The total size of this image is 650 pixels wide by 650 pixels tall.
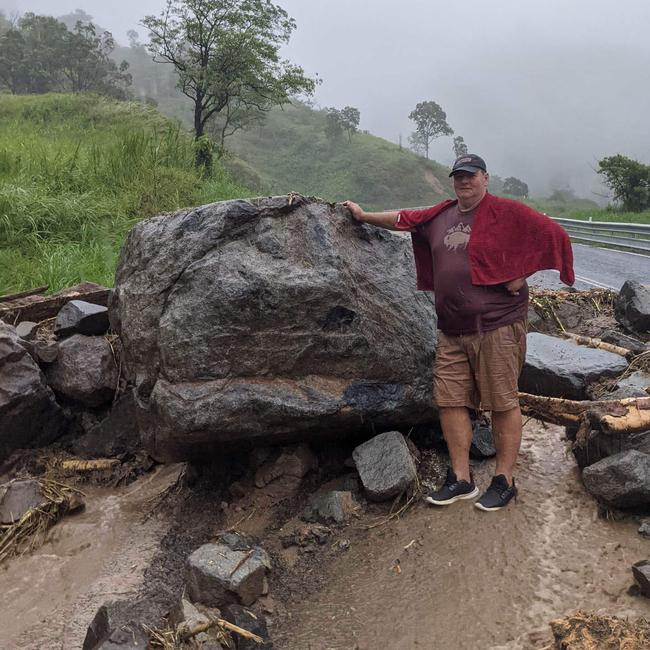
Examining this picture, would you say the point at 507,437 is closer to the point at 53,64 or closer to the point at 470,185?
the point at 470,185

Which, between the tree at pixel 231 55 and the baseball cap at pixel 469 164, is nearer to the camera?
the baseball cap at pixel 469 164

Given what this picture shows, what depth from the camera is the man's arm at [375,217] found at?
381cm

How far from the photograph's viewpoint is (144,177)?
10.4m

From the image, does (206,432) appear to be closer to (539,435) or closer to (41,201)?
(539,435)

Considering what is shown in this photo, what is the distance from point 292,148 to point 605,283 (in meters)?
46.8

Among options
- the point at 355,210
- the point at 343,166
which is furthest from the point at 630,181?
the point at 343,166

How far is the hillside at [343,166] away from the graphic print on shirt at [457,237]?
3273 cm

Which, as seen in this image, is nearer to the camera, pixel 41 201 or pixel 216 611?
pixel 216 611

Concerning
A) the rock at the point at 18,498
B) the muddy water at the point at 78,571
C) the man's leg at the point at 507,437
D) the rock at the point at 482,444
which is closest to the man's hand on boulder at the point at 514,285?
the man's leg at the point at 507,437

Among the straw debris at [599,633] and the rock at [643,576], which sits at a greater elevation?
the rock at [643,576]

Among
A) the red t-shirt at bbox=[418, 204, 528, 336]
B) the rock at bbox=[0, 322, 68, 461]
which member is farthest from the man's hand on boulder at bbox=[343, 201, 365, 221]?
the rock at bbox=[0, 322, 68, 461]

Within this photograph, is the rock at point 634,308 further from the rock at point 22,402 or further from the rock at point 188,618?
the rock at point 22,402

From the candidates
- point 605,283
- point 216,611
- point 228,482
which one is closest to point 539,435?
point 228,482

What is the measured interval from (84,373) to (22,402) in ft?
1.80
